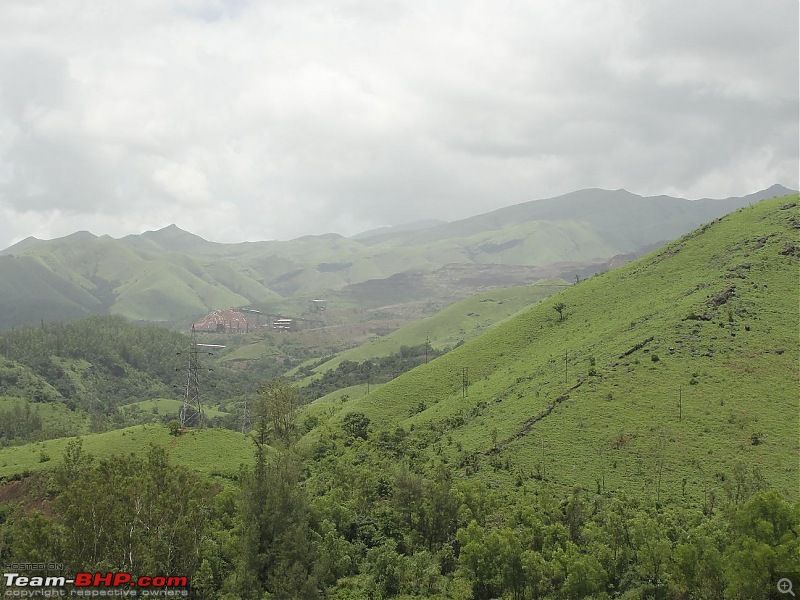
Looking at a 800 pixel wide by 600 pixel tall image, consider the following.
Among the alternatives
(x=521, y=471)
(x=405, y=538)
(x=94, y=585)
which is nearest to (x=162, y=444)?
(x=405, y=538)

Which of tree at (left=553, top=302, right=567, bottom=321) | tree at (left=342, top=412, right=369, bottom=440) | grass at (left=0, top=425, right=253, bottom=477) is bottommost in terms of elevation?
tree at (left=342, top=412, right=369, bottom=440)

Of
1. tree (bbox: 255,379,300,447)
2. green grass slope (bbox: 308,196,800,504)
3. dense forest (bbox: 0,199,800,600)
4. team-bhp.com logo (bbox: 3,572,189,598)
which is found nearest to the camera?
team-bhp.com logo (bbox: 3,572,189,598)

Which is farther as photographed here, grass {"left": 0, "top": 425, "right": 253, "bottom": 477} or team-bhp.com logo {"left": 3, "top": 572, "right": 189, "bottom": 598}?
grass {"left": 0, "top": 425, "right": 253, "bottom": 477}

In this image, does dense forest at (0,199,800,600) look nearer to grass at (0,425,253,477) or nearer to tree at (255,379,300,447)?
tree at (255,379,300,447)

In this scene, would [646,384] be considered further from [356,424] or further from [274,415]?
[274,415]

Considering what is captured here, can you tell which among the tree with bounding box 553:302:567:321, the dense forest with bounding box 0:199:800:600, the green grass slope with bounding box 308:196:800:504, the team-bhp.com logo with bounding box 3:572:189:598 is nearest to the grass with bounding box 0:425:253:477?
the dense forest with bounding box 0:199:800:600

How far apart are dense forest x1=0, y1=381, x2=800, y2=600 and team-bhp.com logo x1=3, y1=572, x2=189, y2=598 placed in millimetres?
776

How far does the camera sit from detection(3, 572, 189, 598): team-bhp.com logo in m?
36.8

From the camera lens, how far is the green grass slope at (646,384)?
2854 inches

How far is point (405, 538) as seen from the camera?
58750mm

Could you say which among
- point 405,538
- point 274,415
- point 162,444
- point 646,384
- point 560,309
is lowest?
point 405,538

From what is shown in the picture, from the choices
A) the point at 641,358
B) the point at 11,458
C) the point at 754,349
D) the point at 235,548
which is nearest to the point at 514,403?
the point at 641,358

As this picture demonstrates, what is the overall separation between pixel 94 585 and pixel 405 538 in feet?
93.3

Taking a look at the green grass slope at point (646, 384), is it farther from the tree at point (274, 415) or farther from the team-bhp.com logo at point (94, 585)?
the team-bhp.com logo at point (94, 585)
